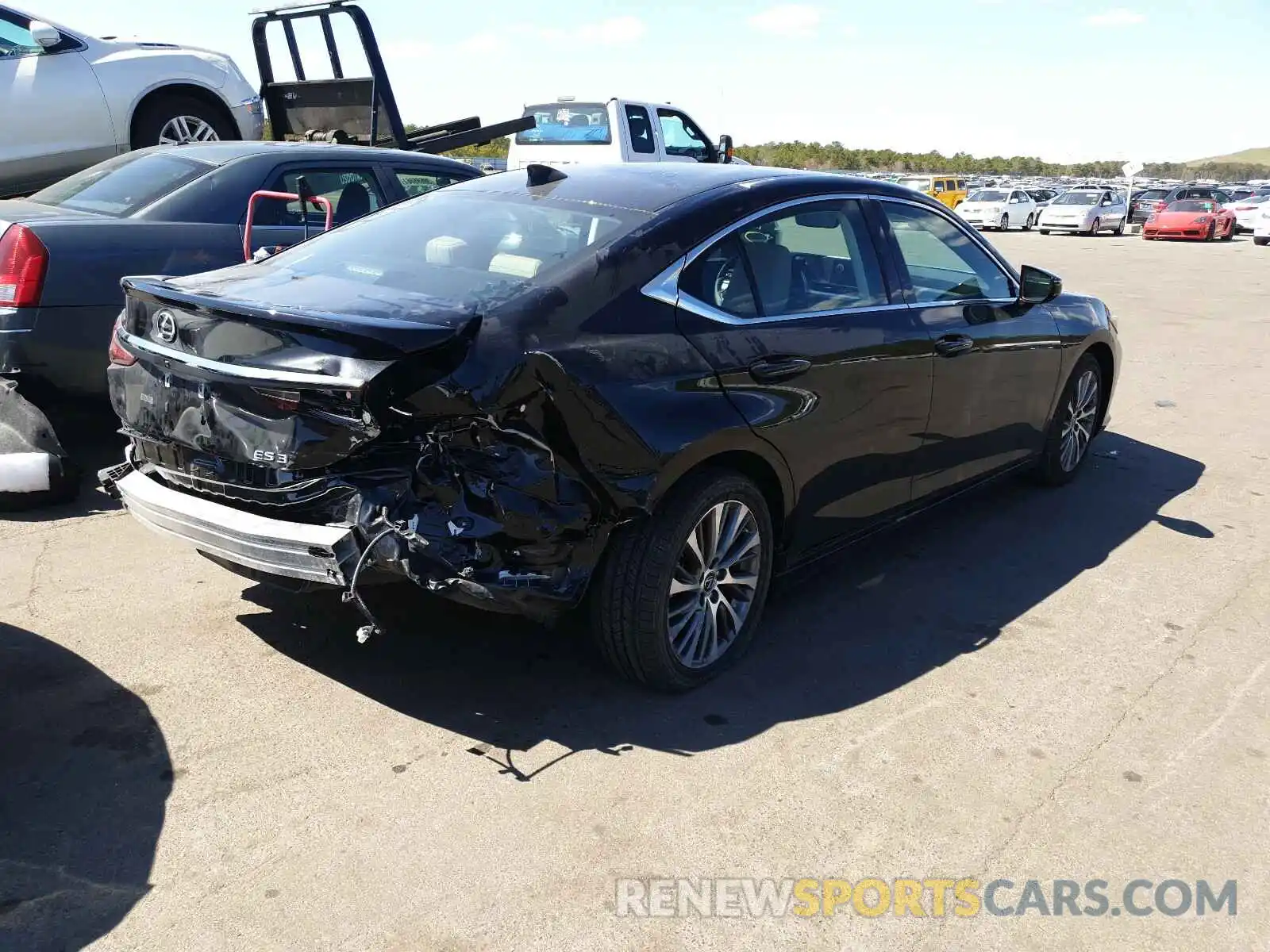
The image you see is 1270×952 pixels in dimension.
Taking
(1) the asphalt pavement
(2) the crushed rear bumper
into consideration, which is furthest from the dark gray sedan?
(2) the crushed rear bumper

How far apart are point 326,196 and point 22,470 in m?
2.46

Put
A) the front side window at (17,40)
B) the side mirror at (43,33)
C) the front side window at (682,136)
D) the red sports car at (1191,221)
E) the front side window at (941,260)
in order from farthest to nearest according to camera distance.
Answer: the red sports car at (1191,221) → the front side window at (682,136) → the front side window at (17,40) → the side mirror at (43,33) → the front side window at (941,260)

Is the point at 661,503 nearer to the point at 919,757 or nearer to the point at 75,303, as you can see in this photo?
the point at 919,757

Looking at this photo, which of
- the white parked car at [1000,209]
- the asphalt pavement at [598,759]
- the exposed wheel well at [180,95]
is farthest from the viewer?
the white parked car at [1000,209]

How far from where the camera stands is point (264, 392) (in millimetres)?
3182

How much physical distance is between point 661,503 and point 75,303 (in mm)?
3464

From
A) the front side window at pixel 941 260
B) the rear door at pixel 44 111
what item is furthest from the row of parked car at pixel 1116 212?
the front side window at pixel 941 260

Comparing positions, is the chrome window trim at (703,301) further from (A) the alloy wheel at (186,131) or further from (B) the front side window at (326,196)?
(A) the alloy wheel at (186,131)

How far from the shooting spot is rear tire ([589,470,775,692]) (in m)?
3.42

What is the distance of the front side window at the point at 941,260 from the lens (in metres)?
4.57

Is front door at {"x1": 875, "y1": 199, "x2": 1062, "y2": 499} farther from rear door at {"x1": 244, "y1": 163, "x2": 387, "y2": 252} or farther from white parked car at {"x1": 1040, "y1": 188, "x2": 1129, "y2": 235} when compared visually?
white parked car at {"x1": 1040, "y1": 188, "x2": 1129, "y2": 235}

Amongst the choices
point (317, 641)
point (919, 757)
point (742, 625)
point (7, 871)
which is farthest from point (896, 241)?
point (7, 871)

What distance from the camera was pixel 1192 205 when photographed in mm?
31562

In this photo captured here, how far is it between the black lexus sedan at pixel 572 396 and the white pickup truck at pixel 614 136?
11131 millimetres
